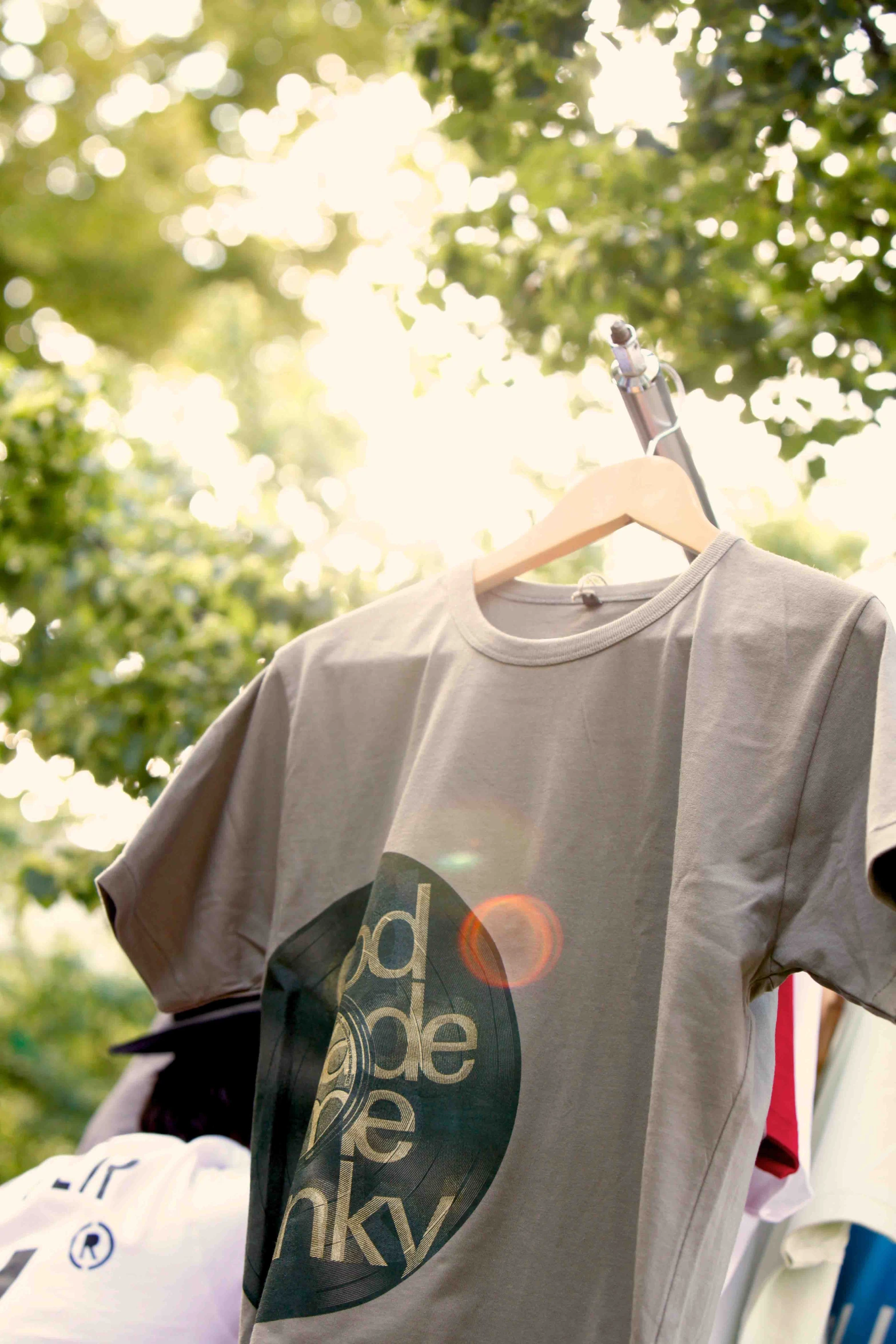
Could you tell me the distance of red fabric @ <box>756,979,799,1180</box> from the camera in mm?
841

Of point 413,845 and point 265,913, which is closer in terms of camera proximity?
point 413,845

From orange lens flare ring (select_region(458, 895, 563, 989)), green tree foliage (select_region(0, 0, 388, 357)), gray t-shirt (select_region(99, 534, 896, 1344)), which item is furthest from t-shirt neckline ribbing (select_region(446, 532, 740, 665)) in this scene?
green tree foliage (select_region(0, 0, 388, 357))

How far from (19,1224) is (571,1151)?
0.68 meters

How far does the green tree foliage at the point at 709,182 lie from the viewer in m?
1.19

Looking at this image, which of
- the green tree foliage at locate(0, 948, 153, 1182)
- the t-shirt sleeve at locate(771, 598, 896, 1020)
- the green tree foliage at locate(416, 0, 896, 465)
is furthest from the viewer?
Result: the green tree foliage at locate(0, 948, 153, 1182)

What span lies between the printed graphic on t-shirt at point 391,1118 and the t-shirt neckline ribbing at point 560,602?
21 centimetres

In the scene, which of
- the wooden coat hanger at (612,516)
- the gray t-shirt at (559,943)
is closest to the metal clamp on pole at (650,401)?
the wooden coat hanger at (612,516)

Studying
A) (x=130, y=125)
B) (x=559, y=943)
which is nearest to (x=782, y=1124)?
(x=559, y=943)

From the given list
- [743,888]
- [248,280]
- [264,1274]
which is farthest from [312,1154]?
[248,280]

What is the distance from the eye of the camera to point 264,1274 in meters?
0.85

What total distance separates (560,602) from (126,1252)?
79 cm

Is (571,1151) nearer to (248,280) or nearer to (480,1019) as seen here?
(480,1019)

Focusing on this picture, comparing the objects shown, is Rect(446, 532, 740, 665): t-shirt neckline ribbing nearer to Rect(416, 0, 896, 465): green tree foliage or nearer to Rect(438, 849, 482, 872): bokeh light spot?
Rect(438, 849, 482, 872): bokeh light spot

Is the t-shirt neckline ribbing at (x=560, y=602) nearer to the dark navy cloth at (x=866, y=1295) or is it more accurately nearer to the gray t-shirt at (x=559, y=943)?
the gray t-shirt at (x=559, y=943)
